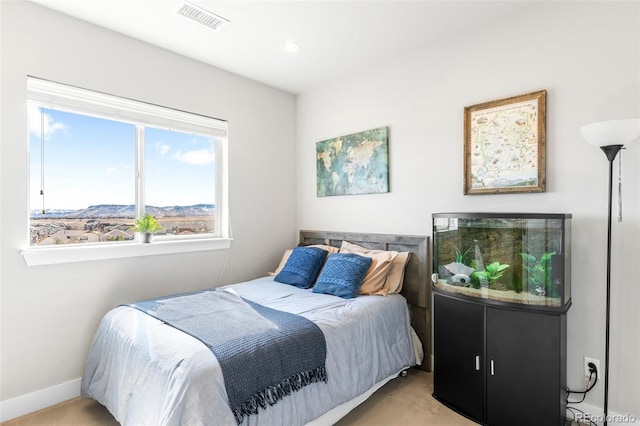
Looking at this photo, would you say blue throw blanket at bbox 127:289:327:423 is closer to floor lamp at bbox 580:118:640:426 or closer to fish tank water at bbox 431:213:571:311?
fish tank water at bbox 431:213:571:311

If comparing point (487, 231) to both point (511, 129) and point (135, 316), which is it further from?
point (135, 316)

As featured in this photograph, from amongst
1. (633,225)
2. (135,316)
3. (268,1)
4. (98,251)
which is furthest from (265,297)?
(633,225)

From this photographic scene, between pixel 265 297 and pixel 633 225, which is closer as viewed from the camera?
pixel 633 225

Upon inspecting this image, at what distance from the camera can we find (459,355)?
7.09ft

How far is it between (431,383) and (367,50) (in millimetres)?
2758

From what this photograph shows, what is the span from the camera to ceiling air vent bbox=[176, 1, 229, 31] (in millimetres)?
2215

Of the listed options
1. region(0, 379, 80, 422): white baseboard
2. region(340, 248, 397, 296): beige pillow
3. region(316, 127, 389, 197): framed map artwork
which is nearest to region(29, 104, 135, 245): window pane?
region(0, 379, 80, 422): white baseboard

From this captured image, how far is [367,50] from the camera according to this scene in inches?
111

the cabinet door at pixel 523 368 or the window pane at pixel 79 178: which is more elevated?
the window pane at pixel 79 178

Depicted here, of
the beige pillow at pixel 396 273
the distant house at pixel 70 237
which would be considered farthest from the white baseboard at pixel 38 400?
the beige pillow at pixel 396 273

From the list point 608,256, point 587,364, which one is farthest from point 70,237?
point 587,364

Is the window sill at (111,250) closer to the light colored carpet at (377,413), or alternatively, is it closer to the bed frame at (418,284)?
the light colored carpet at (377,413)

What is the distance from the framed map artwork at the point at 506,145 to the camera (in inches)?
86.4

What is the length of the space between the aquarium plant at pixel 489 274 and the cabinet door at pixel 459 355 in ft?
0.48
